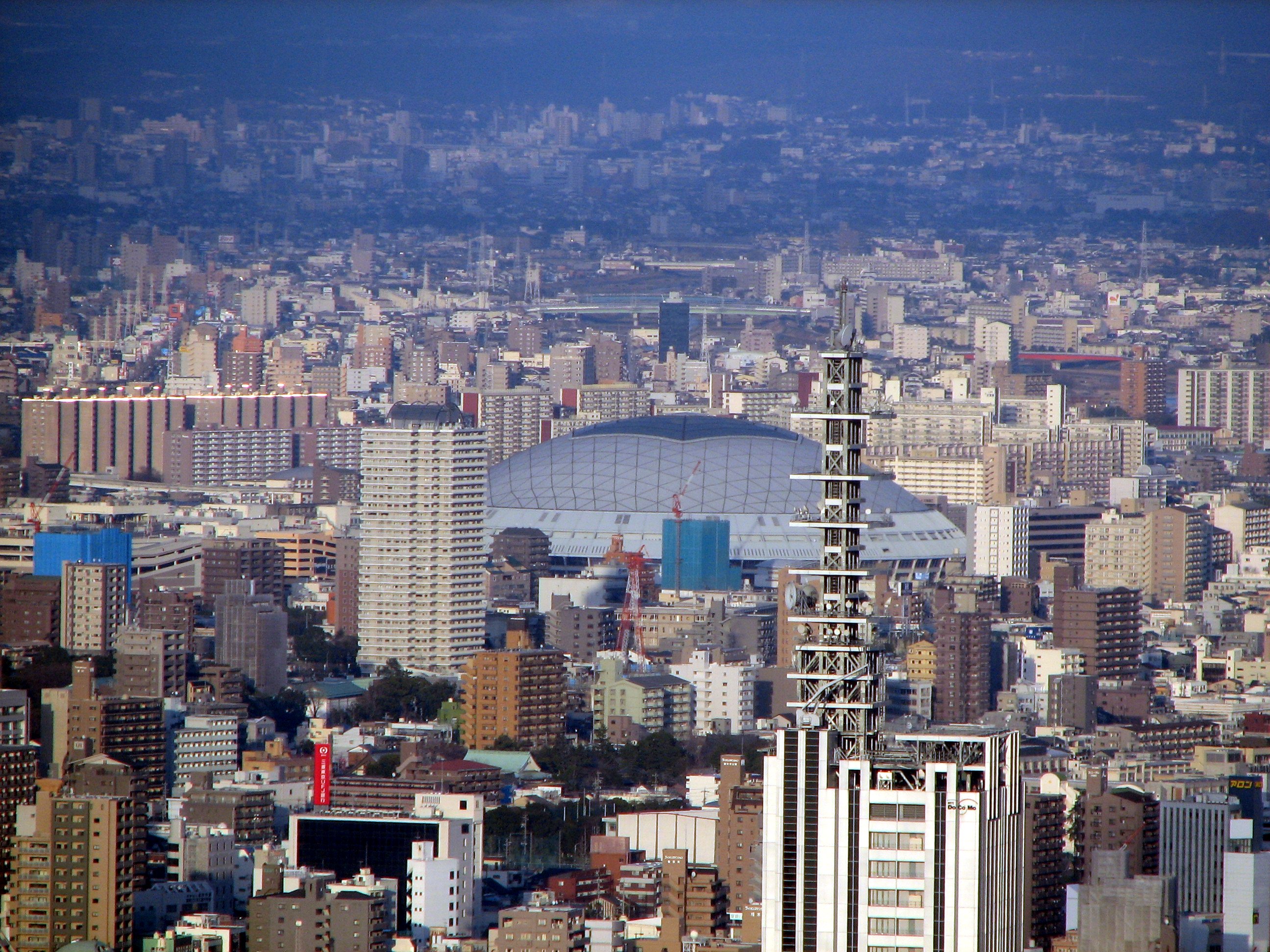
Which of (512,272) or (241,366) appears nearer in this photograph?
(241,366)

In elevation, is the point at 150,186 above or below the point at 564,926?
above

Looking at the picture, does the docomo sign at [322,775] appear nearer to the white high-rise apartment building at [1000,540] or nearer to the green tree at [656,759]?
the green tree at [656,759]

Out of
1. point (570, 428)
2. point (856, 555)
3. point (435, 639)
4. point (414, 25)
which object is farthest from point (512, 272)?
point (856, 555)

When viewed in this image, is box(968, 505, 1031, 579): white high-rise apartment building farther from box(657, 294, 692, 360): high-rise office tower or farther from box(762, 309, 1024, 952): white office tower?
box(762, 309, 1024, 952): white office tower

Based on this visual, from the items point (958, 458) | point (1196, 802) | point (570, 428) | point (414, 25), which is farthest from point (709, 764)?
point (414, 25)

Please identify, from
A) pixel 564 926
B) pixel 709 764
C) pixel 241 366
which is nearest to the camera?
pixel 564 926

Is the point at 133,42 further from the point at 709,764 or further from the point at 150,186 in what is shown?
the point at 709,764

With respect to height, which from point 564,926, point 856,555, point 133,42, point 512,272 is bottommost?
point 564,926

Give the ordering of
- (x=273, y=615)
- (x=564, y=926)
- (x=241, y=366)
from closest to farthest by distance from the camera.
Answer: (x=564, y=926) < (x=273, y=615) < (x=241, y=366)
